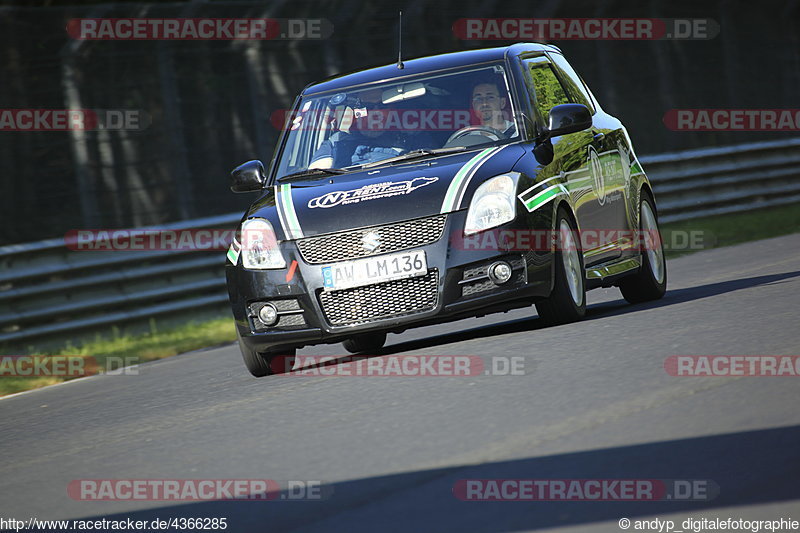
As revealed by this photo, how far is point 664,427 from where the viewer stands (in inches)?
220

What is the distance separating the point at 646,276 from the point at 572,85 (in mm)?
Result: 1494

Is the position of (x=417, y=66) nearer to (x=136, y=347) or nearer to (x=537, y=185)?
(x=537, y=185)

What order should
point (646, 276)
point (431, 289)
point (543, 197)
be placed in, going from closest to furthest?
point (431, 289) < point (543, 197) < point (646, 276)

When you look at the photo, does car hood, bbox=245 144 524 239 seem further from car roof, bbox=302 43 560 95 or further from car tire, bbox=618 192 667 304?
car tire, bbox=618 192 667 304

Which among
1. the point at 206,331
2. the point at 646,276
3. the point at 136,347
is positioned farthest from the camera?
the point at 206,331

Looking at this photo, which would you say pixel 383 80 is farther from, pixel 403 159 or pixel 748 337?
pixel 748 337

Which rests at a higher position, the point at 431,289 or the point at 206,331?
the point at 431,289

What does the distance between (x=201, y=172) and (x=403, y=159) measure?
6.11 metres

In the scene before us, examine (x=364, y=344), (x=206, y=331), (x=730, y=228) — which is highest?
(x=364, y=344)

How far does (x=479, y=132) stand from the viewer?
9.10m

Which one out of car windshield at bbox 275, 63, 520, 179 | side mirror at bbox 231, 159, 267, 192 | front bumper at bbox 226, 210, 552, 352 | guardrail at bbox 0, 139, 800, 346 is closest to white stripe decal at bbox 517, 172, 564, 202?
front bumper at bbox 226, 210, 552, 352

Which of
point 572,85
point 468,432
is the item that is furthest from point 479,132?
point 468,432

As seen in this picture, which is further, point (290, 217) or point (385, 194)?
point (290, 217)

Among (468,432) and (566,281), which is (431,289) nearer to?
(566,281)
